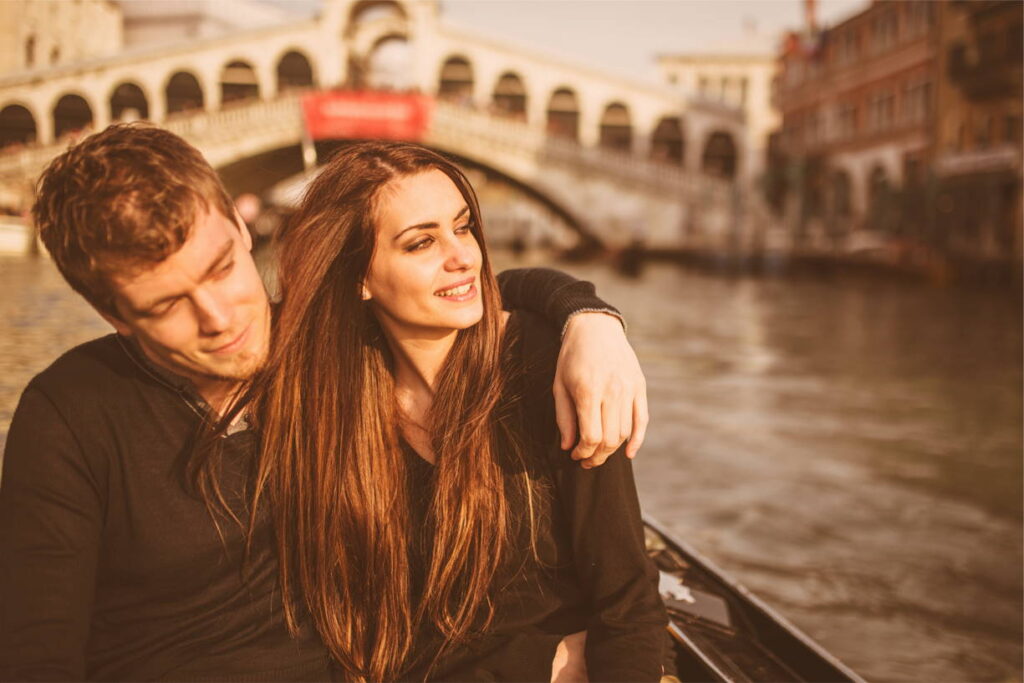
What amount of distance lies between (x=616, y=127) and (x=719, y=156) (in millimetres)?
2671

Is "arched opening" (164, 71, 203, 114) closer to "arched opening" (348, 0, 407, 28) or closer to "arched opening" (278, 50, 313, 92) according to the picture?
"arched opening" (278, 50, 313, 92)

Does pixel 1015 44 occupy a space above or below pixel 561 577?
above

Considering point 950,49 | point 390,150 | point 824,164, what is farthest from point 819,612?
point 824,164

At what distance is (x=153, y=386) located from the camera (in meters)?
A: 1.00

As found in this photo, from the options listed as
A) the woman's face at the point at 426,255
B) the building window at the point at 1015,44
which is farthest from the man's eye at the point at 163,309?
the building window at the point at 1015,44

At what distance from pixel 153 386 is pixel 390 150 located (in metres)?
0.36

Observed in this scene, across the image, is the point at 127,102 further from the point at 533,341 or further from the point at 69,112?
the point at 533,341

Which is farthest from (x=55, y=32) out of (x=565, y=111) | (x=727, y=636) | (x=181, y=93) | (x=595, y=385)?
(x=565, y=111)

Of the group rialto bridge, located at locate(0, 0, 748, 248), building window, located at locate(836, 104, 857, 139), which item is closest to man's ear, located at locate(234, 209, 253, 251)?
rialto bridge, located at locate(0, 0, 748, 248)

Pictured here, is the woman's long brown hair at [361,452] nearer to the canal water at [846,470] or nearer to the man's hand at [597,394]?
the man's hand at [597,394]

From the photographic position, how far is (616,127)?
21812mm

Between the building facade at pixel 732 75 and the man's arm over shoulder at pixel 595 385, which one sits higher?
the building facade at pixel 732 75

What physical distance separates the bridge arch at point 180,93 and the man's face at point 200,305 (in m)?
1.15

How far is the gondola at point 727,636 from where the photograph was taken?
1301 mm
